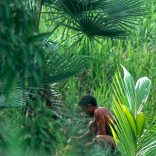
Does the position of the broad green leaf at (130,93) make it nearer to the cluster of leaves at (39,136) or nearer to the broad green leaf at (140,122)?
the broad green leaf at (140,122)

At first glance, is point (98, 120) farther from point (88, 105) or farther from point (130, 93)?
point (130, 93)

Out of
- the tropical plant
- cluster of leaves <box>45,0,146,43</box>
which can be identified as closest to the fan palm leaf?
cluster of leaves <box>45,0,146,43</box>

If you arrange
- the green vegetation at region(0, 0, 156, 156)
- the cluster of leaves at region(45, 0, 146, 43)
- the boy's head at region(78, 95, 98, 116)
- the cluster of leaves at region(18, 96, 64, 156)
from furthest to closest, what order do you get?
the boy's head at region(78, 95, 98, 116) < the cluster of leaves at region(45, 0, 146, 43) < the green vegetation at region(0, 0, 156, 156) < the cluster of leaves at region(18, 96, 64, 156)

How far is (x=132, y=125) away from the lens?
580 centimetres

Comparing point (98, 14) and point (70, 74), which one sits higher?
point (98, 14)

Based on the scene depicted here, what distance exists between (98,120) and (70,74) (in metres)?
1.19

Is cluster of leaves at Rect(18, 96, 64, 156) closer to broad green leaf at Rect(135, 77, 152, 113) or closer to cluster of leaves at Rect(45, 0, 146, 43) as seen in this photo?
broad green leaf at Rect(135, 77, 152, 113)

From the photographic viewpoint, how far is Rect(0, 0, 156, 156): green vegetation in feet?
12.1

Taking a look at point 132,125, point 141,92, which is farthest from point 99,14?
point 132,125

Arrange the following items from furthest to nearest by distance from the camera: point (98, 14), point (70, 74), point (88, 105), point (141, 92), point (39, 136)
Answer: point (88, 105), point (98, 14), point (70, 74), point (141, 92), point (39, 136)

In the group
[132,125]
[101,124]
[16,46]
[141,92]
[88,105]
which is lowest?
[101,124]

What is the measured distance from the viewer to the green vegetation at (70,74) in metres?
3.68

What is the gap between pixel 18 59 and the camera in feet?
12.2

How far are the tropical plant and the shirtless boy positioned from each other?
4.62ft
